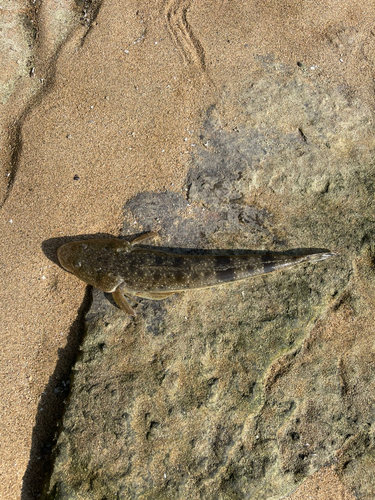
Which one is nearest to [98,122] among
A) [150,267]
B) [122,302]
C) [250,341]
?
[150,267]

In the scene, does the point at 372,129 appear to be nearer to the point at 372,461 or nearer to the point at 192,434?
the point at 372,461

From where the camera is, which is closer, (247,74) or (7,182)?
(7,182)

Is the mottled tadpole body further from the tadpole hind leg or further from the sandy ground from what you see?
the sandy ground

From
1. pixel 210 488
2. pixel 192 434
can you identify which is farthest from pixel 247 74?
pixel 210 488

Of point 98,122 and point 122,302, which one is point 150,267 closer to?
point 122,302

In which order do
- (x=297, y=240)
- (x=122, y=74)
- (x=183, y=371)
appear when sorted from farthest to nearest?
(x=122, y=74) → (x=297, y=240) → (x=183, y=371)

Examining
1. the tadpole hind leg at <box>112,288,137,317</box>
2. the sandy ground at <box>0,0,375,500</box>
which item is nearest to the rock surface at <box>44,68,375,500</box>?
the tadpole hind leg at <box>112,288,137,317</box>

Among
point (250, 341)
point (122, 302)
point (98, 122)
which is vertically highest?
point (98, 122)
